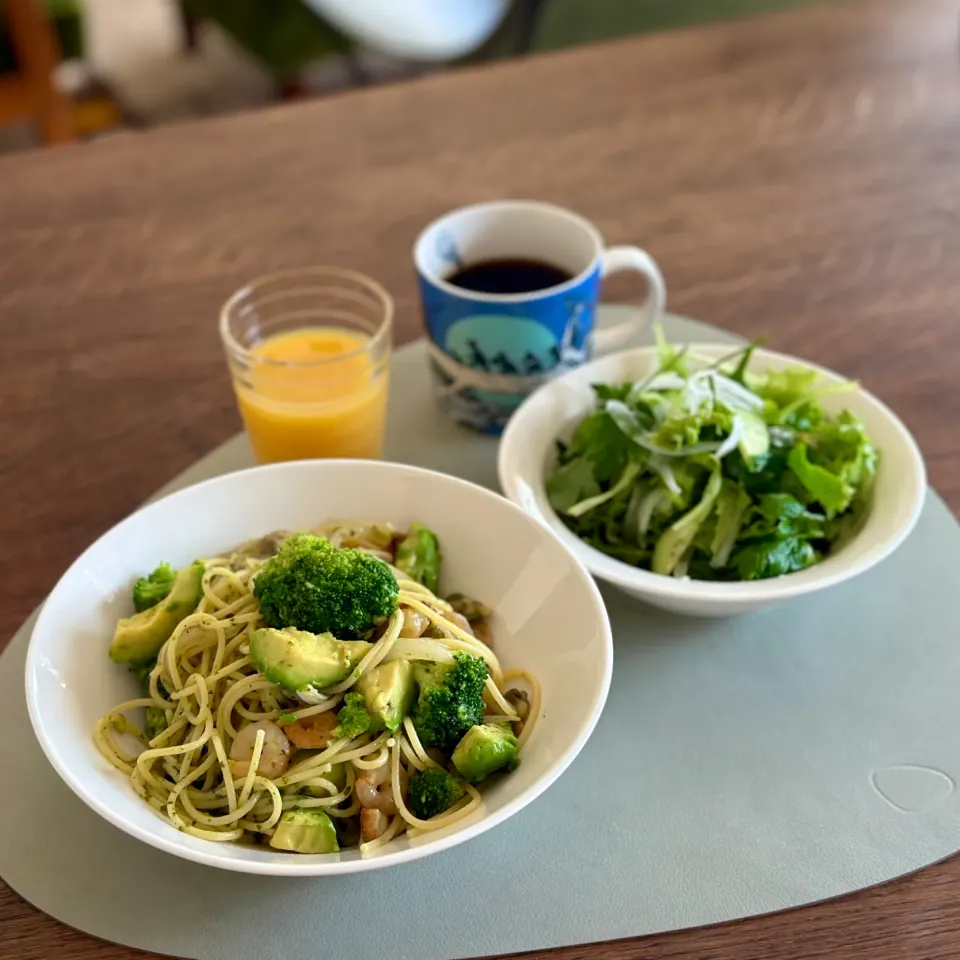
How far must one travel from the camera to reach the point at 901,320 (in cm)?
169

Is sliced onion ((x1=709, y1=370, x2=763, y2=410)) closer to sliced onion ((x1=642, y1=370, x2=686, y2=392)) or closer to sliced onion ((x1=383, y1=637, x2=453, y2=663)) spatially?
sliced onion ((x1=642, y1=370, x2=686, y2=392))

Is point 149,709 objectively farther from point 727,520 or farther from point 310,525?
point 727,520

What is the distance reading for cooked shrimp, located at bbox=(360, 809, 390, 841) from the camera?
94cm

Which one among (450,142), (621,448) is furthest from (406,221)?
(621,448)

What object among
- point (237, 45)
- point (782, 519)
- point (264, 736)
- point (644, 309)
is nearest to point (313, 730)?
point (264, 736)

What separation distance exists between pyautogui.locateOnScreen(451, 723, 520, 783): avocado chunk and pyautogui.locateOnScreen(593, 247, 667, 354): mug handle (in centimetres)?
73

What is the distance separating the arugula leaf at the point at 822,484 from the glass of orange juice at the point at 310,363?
0.57 meters

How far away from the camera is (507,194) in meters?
2.01

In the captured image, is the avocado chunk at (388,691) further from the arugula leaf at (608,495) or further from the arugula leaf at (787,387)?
the arugula leaf at (787,387)

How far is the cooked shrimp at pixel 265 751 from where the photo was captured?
979mm

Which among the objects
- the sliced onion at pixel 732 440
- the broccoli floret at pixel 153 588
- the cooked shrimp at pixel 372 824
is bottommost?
the cooked shrimp at pixel 372 824

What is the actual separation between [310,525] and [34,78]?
126 inches

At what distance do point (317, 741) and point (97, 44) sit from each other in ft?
15.6

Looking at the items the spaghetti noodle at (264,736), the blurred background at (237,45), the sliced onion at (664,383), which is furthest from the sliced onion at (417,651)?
the blurred background at (237,45)
